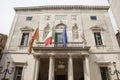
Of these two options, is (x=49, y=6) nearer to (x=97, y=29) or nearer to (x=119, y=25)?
(x=97, y=29)

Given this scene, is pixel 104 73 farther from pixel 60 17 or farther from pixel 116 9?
pixel 116 9

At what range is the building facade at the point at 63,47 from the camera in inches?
502

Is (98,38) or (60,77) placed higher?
(98,38)

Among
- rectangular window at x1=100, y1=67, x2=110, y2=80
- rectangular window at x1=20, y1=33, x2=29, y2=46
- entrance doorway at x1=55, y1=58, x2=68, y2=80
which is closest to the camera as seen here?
rectangular window at x1=100, y1=67, x2=110, y2=80

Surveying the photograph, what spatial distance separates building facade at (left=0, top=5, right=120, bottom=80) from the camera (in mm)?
12758

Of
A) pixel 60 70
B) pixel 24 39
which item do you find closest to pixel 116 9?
pixel 60 70

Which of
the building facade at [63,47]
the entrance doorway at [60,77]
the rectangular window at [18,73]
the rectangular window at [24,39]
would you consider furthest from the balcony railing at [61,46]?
the entrance doorway at [60,77]

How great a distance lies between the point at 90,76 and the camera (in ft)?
41.1

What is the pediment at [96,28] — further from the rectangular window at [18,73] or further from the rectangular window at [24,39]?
the rectangular window at [18,73]

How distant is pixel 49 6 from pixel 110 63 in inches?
445

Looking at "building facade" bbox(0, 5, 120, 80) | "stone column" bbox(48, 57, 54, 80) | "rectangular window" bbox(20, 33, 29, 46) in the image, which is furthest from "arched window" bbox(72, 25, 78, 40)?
"rectangular window" bbox(20, 33, 29, 46)

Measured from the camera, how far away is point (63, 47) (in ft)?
42.2

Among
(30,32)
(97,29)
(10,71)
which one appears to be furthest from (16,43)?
(97,29)

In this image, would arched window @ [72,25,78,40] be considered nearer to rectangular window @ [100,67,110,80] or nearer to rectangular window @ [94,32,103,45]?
rectangular window @ [94,32,103,45]
